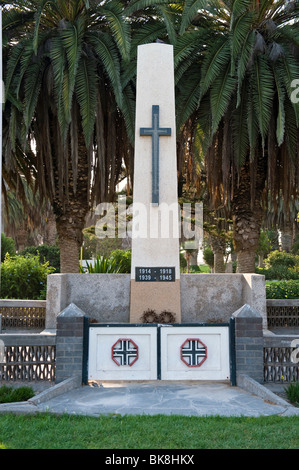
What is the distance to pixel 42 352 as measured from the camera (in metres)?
6.93

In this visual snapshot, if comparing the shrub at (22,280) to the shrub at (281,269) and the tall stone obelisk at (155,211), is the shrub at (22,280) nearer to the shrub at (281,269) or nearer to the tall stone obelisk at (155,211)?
the tall stone obelisk at (155,211)

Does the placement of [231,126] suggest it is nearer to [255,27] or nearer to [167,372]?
[255,27]

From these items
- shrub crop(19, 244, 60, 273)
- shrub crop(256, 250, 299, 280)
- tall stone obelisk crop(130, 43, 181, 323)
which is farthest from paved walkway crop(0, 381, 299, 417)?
shrub crop(19, 244, 60, 273)

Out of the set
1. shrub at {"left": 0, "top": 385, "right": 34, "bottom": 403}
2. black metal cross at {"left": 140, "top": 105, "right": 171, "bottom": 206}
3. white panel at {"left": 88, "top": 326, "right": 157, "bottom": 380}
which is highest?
black metal cross at {"left": 140, "top": 105, "right": 171, "bottom": 206}

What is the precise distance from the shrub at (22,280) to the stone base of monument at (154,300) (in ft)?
17.0

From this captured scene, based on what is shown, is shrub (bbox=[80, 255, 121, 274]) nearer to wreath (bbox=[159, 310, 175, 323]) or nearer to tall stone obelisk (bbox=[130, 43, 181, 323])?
tall stone obelisk (bbox=[130, 43, 181, 323])

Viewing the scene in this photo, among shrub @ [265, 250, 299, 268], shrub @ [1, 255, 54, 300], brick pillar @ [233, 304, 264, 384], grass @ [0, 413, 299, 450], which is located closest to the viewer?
grass @ [0, 413, 299, 450]

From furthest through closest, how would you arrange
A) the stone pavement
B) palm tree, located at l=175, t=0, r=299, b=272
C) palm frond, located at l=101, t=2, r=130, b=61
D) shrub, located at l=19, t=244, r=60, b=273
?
shrub, located at l=19, t=244, r=60, b=273 → palm tree, located at l=175, t=0, r=299, b=272 → palm frond, located at l=101, t=2, r=130, b=61 → the stone pavement

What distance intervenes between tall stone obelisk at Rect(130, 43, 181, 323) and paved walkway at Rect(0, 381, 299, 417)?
92.8 inches

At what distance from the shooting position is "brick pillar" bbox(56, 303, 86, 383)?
671 cm

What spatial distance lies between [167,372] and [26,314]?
5.80 meters

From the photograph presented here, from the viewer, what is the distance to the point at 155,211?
915 centimetres

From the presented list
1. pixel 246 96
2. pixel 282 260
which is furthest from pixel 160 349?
pixel 282 260

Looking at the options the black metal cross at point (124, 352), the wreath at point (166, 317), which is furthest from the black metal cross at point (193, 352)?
the wreath at point (166, 317)
